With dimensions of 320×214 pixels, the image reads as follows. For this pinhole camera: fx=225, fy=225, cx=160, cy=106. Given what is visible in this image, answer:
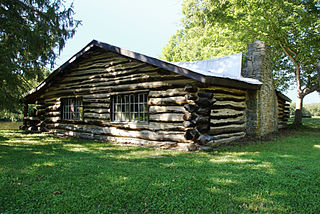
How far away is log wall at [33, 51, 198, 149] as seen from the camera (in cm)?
804

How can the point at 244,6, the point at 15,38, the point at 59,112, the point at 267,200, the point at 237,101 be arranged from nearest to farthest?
the point at 267,200
the point at 15,38
the point at 237,101
the point at 59,112
the point at 244,6

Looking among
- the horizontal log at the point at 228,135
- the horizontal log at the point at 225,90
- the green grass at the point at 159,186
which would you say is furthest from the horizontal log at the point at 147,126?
the green grass at the point at 159,186

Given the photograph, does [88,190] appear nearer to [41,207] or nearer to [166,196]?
[41,207]

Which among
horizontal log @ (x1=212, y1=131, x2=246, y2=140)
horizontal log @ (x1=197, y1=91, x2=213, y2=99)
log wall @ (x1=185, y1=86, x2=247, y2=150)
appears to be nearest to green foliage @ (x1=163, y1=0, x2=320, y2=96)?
log wall @ (x1=185, y1=86, x2=247, y2=150)

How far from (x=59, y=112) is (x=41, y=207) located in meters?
10.4

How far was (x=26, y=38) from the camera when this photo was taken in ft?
27.7

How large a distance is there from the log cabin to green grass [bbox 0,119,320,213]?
94.6 inches

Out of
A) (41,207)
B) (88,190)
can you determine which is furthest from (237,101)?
(41,207)

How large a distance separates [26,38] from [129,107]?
183 inches

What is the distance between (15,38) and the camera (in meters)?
8.48

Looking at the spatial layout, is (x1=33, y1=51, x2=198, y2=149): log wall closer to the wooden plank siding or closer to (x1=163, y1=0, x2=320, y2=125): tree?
the wooden plank siding

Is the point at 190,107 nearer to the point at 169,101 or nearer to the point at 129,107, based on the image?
the point at 169,101

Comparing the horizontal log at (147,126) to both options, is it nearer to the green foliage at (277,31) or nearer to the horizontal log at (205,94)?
the horizontal log at (205,94)

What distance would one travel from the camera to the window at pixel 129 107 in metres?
9.21
